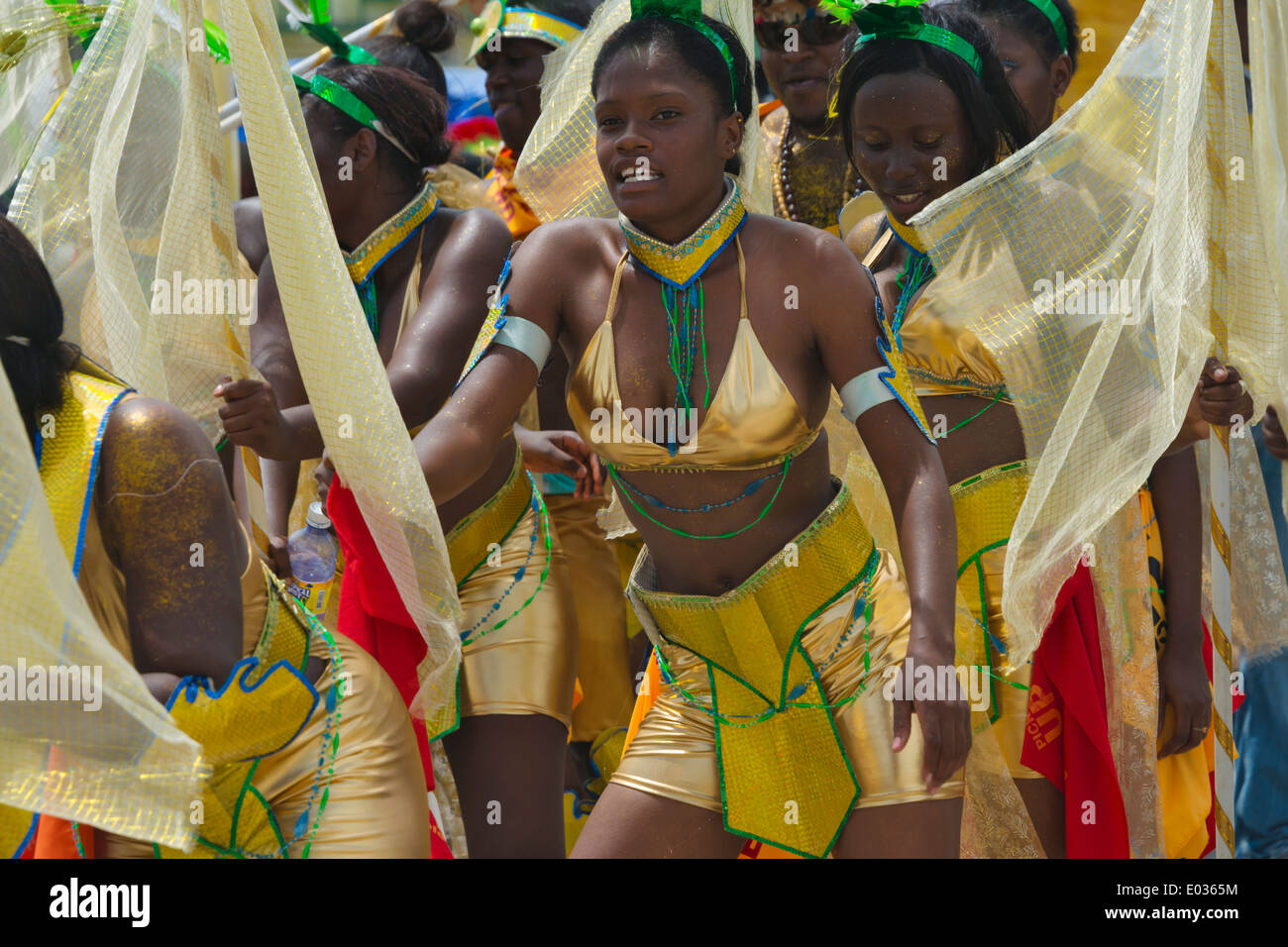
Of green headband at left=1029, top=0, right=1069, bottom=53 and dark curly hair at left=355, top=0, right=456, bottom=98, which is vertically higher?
dark curly hair at left=355, top=0, right=456, bottom=98

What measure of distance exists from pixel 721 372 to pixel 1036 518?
619 mm

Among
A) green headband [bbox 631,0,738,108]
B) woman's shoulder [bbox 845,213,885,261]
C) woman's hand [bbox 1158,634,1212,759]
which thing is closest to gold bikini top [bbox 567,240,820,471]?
green headband [bbox 631,0,738,108]

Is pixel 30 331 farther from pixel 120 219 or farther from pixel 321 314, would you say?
pixel 120 219

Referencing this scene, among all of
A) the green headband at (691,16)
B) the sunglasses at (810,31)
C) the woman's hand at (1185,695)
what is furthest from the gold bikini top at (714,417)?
the sunglasses at (810,31)

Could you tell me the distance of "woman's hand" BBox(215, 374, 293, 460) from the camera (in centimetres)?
294

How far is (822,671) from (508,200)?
2225mm

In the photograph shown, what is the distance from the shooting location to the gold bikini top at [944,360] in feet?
11.2

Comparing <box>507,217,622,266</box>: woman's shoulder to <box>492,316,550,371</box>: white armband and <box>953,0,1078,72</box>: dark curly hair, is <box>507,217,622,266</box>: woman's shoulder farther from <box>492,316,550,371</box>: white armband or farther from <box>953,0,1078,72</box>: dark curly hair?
<box>953,0,1078,72</box>: dark curly hair

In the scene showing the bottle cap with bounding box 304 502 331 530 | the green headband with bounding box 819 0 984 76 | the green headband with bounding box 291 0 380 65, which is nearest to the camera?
the bottle cap with bounding box 304 502 331 530

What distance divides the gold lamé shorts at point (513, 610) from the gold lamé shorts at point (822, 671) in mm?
436

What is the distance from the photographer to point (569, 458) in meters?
3.79

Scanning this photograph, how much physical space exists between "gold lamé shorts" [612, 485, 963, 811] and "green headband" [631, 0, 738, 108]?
0.82 meters

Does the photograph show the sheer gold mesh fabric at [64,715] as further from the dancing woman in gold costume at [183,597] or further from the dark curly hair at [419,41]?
the dark curly hair at [419,41]

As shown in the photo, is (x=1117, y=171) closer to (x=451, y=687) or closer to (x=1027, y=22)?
(x=1027, y=22)
